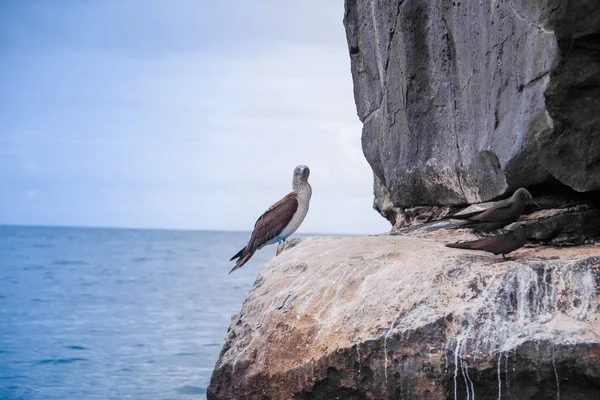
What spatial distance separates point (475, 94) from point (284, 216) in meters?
2.65

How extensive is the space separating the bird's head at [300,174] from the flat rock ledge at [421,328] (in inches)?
90.1

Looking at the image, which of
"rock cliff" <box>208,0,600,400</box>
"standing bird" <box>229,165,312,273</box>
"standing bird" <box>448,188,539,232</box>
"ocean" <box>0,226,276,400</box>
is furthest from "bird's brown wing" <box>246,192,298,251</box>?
"ocean" <box>0,226,276,400</box>

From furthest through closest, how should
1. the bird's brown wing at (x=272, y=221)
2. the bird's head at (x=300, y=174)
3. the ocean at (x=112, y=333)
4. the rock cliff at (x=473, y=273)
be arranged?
the ocean at (x=112, y=333)
the bird's head at (x=300, y=174)
the bird's brown wing at (x=272, y=221)
the rock cliff at (x=473, y=273)

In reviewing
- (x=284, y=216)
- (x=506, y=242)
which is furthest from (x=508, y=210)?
(x=284, y=216)

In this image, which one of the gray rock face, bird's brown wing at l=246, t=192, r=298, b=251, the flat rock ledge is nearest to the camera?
the flat rock ledge

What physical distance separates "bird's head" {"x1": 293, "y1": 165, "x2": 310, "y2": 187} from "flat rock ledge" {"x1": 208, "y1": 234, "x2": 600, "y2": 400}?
7.51ft

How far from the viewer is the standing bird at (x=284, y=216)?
8.62 metres

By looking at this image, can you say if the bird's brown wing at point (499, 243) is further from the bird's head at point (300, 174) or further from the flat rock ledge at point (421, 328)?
the bird's head at point (300, 174)

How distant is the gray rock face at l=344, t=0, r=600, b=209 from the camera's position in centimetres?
559

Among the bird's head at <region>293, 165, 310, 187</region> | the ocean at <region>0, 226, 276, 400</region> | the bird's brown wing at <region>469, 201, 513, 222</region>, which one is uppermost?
the bird's head at <region>293, 165, 310, 187</region>

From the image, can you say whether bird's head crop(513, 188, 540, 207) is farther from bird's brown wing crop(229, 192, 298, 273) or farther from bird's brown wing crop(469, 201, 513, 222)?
bird's brown wing crop(229, 192, 298, 273)

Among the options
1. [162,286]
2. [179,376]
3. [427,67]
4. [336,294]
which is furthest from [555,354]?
[162,286]

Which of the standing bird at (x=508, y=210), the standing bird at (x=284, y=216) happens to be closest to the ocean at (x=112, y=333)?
the standing bird at (x=284, y=216)

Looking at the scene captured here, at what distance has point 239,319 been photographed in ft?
21.5
